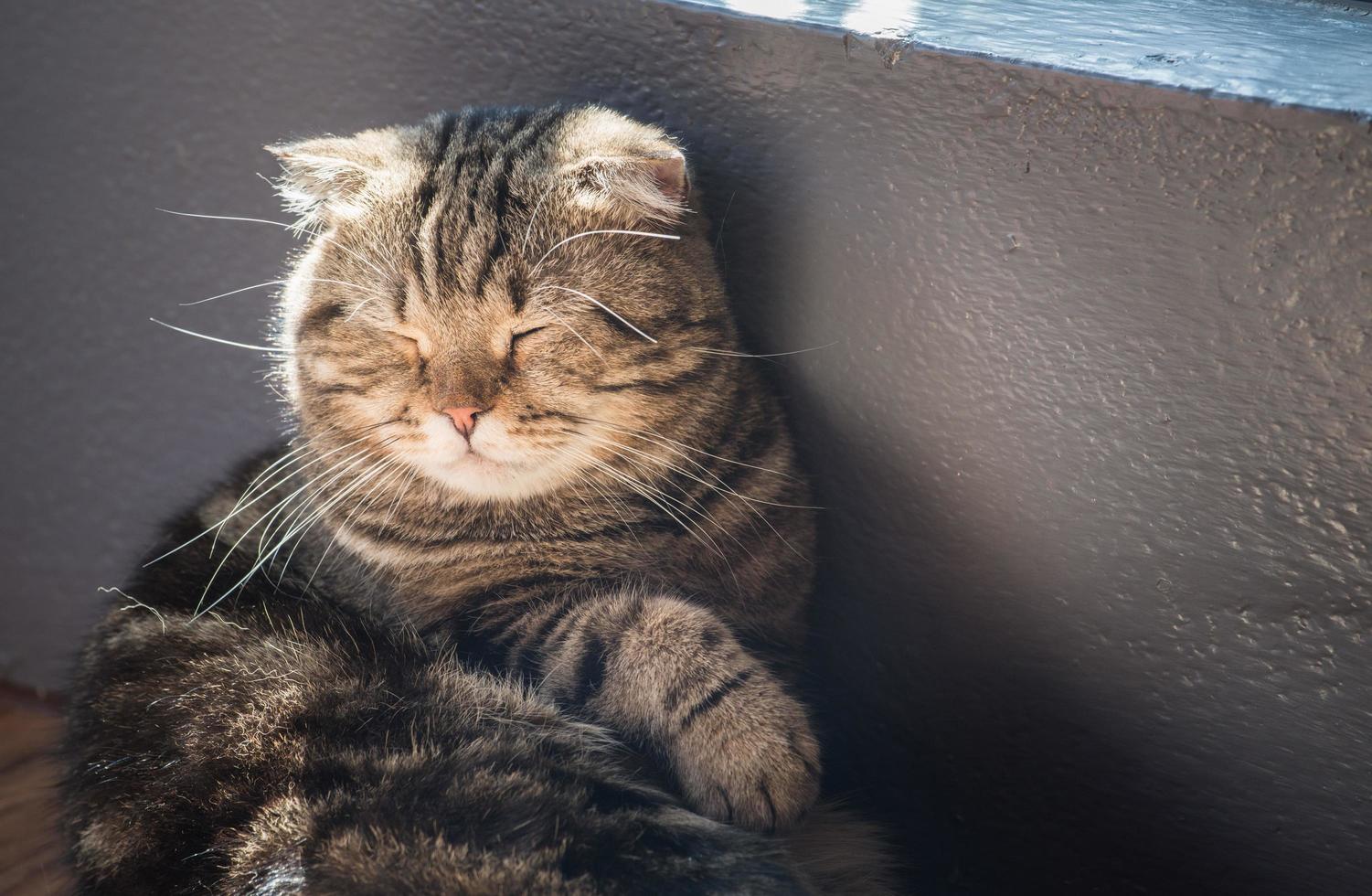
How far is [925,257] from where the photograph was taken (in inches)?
45.9

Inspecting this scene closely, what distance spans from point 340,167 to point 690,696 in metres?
0.75

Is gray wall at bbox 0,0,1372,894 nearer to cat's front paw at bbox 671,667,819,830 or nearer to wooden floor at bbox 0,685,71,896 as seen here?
cat's front paw at bbox 671,667,819,830

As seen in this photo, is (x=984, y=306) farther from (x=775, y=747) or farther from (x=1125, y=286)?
(x=775, y=747)

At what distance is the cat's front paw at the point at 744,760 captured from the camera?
3.47ft

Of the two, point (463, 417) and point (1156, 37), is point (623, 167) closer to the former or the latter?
point (463, 417)


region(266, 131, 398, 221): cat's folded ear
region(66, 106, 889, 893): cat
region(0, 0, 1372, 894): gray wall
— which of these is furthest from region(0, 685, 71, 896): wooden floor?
region(0, 0, 1372, 894): gray wall

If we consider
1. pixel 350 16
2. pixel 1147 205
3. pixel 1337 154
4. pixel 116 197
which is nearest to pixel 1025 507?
pixel 1147 205

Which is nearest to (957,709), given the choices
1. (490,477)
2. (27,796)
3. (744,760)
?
(744,760)

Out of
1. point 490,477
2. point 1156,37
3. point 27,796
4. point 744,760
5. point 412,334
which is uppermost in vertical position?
point 1156,37

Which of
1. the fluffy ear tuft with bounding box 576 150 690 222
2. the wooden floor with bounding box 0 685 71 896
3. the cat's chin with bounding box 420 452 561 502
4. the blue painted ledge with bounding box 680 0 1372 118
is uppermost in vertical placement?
the blue painted ledge with bounding box 680 0 1372 118

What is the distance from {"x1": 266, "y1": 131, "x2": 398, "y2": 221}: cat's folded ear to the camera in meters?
1.24

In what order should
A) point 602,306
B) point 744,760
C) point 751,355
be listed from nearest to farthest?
point 744,760, point 602,306, point 751,355

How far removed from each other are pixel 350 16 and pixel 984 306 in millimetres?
1017

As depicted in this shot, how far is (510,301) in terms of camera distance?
1.16 meters
